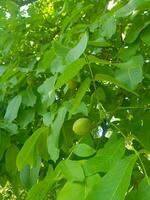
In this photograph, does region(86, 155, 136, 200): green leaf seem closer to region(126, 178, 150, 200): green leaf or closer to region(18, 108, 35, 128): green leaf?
region(126, 178, 150, 200): green leaf

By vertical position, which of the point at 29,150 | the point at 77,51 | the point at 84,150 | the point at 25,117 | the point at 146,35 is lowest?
the point at 25,117

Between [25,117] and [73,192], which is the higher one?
[73,192]

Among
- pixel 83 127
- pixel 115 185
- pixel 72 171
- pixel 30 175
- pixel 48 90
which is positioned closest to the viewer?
pixel 115 185

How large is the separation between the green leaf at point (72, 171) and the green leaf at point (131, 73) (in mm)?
275

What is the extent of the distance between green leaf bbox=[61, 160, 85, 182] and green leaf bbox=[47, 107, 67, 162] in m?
0.24

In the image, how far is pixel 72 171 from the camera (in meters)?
1.10

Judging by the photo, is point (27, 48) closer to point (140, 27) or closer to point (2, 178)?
point (2, 178)

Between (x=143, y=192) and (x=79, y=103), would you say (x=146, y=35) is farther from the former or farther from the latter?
(x=143, y=192)

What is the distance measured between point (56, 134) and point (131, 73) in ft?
1.01

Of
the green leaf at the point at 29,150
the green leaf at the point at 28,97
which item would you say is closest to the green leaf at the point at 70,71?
the green leaf at the point at 29,150

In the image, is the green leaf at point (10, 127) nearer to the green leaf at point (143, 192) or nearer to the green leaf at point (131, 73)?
the green leaf at point (131, 73)

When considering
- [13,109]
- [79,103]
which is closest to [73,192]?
[79,103]

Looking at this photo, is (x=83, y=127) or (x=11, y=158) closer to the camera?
(x=83, y=127)

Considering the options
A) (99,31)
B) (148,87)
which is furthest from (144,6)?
(148,87)
